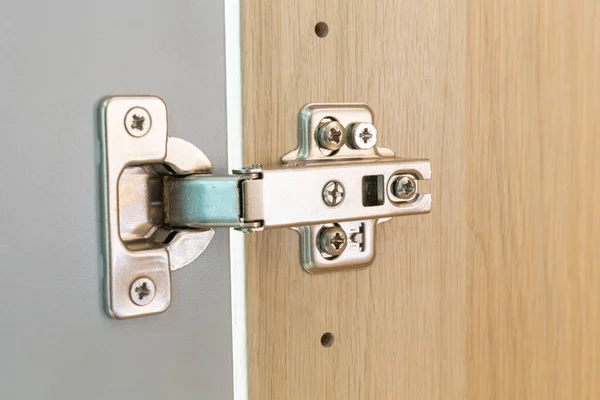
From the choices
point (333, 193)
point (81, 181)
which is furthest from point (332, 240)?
point (81, 181)

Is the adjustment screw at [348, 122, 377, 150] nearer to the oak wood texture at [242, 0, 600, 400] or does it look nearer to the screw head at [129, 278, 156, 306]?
the oak wood texture at [242, 0, 600, 400]

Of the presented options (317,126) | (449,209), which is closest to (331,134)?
(317,126)

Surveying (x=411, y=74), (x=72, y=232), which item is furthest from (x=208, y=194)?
(x=411, y=74)

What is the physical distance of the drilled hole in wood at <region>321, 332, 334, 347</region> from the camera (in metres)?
0.51

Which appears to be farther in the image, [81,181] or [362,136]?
[362,136]

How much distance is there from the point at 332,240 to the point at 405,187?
0.18 ft

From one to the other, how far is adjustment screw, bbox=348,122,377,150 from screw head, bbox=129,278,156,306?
0.51 ft

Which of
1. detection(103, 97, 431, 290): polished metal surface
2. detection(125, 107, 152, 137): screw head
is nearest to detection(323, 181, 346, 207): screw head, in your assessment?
detection(103, 97, 431, 290): polished metal surface

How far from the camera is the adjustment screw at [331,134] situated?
502 millimetres

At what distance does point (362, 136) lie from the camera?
0.52m

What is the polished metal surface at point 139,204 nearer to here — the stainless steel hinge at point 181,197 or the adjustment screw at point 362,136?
the stainless steel hinge at point 181,197

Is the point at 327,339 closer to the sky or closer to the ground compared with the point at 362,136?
closer to the ground

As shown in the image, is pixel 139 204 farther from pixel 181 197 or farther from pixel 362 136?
pixel 362 136

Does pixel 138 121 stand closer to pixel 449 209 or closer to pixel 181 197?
pixel 181 197
